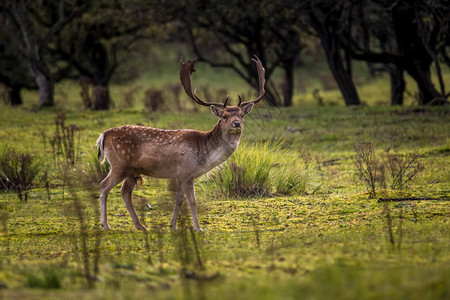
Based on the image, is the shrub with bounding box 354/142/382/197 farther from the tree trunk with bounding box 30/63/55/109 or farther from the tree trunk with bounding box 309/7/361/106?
the tree trunk with bounding box 30/63/55/109

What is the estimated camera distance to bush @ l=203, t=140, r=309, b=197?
10164 millimetres

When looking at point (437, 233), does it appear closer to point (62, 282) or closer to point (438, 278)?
point (438, 278)

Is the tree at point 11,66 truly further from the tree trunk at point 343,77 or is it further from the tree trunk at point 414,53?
the tree trunk at point 414,53

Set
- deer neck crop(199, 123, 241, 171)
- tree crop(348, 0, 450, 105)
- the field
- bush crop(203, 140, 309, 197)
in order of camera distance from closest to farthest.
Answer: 1. the field
2. deer neck crop(199, 123, 241, 171)
3. bush crop(203, 140, 309, 197)
4. tree crop(348, 0, 450, 105)

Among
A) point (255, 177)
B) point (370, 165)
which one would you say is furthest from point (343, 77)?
point (370, 165)

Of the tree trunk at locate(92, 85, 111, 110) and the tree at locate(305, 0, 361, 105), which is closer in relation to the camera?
the tree at locate(305, 0, 361, 105)

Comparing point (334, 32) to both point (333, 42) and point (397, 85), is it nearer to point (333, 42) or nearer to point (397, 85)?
point (333, 42)

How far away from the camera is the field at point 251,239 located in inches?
170

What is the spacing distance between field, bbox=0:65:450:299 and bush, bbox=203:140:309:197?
4 cm

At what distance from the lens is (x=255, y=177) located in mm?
10219

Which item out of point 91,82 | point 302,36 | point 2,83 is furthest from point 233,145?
point 2,83

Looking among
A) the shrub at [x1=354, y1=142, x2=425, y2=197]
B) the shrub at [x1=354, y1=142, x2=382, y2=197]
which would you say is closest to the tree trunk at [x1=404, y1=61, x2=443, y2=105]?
the shrub at [x1=354, y1=142, x2=425, y2=197]

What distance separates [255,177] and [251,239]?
3485 mm

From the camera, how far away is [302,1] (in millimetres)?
20266
